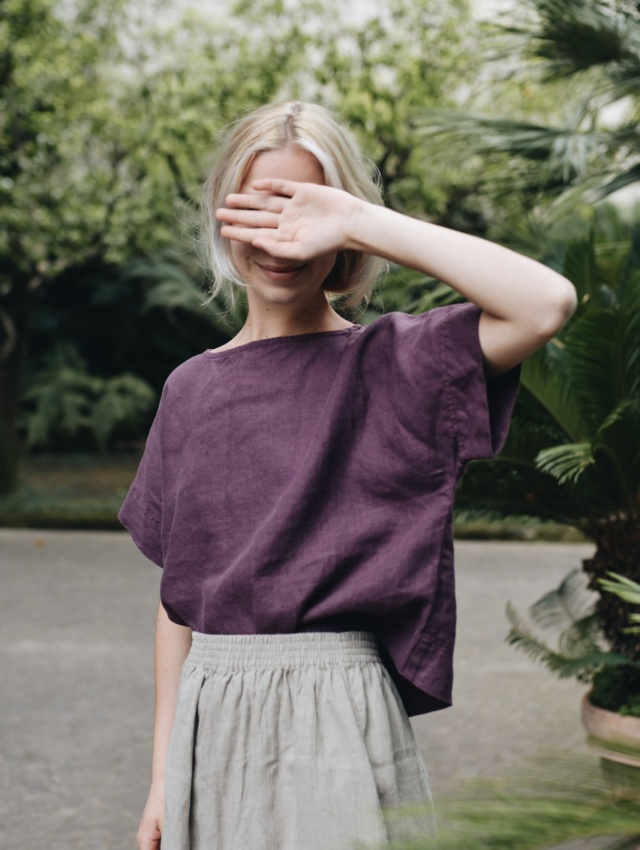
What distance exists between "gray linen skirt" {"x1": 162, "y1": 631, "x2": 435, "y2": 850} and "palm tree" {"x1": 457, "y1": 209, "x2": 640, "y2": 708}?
211 cm

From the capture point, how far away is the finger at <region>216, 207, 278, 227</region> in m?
1.22

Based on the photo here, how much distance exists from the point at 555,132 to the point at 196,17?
8365 mm

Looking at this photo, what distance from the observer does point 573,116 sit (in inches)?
184

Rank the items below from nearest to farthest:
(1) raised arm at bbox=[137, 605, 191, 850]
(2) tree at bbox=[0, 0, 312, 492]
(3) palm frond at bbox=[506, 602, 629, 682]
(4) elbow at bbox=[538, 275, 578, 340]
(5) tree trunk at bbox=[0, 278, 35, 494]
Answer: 1. (4) elbow at bbox=[538, 275, 578, 340]
2. (1) raised arm at bbox=[137, 605, 191, 850]
3. (3) palm frond at bbox=[506, 602, 629, 682]
4. (2) tree at bbox=[0, 0, 312, 492]
5. (5) tree trunk at bbox=[0, 278, 35, 494]

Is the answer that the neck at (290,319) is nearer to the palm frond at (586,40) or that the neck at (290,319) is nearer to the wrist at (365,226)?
the wrist at (365,226)

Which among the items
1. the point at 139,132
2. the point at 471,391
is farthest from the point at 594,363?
the point at 139,132

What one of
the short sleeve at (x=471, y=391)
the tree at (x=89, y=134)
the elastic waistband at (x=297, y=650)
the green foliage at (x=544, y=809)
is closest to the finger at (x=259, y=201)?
the short sleeve at (x=471, y=391)

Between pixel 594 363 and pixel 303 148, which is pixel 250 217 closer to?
pixel 303 148

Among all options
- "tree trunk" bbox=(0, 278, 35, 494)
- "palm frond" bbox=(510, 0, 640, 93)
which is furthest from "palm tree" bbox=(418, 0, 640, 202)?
"tree trunk" bbox=(0, 278, 35, 494)

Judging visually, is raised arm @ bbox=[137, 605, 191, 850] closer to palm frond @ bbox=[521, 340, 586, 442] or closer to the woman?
the woman

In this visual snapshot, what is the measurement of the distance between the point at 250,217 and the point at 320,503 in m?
0.36

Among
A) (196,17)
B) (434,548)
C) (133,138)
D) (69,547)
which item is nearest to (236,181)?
(434,548)

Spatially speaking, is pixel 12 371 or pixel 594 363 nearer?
pixel 594 363

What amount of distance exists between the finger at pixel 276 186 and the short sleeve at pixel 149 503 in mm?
392
